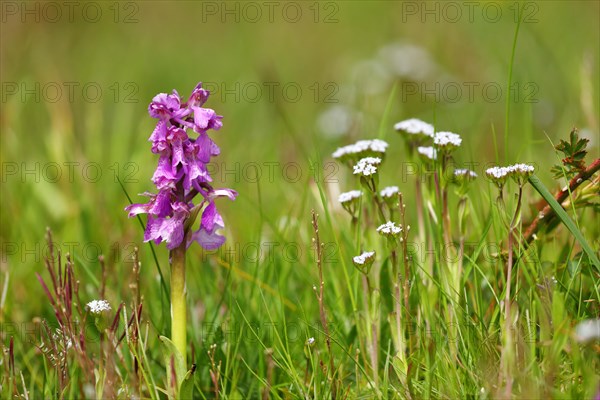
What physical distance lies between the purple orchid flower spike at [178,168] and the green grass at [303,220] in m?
0.20

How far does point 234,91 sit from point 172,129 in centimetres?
452

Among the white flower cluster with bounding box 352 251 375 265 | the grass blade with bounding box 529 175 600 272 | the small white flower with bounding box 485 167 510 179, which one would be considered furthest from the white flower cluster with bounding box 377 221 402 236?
the grass blade with bounding box 529 175 600 272

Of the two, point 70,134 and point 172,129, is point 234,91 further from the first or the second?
point 172,129

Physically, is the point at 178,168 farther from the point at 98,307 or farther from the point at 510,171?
the point at 510,171

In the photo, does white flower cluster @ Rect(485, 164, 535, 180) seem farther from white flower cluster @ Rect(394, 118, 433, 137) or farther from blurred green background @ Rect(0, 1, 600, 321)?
white flower cluster @ Rect(394, 118, 433, 137)

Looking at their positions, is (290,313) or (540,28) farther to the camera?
(540,28)

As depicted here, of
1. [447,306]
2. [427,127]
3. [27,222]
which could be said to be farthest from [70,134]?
[447,306]

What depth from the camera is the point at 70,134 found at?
15.7ft

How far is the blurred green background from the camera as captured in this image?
373 cm

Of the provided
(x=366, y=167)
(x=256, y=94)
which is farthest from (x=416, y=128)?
(x=256, y=94)

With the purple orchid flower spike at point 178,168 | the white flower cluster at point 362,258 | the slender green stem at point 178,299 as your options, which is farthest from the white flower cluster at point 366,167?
the slender green stem at point 178,299

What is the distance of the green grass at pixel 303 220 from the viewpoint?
214 centimetres

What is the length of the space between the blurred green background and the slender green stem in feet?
1.63

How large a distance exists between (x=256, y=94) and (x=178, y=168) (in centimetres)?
452
